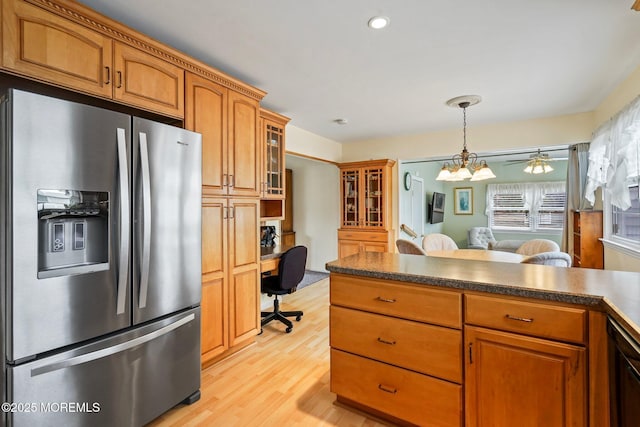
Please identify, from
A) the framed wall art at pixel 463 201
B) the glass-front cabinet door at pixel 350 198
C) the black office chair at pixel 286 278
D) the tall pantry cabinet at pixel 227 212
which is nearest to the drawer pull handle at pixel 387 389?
the tall pantry cabinet at pixel 227 212

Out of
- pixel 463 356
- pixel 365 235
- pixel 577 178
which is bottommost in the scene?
pixel 463 356

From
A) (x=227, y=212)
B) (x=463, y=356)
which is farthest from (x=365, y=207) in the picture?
(x=463, y=356)

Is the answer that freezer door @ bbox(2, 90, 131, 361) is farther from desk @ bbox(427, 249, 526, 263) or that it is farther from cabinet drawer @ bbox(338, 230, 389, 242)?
cabinet drawer @ bbox(338, 230, 389, 242)

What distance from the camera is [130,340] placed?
157cm

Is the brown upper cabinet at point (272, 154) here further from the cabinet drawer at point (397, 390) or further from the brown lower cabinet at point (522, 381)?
the brown lower cabinet at point (522, 381)

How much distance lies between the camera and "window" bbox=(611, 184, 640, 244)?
2738mm

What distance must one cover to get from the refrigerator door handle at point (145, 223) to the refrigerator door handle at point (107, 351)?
177mm

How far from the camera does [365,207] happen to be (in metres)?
5.08

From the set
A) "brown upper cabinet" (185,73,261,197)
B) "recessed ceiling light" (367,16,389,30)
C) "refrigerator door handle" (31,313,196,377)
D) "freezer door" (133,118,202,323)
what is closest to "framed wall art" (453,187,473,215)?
"brown upper cabinet" (185,73,261,197)

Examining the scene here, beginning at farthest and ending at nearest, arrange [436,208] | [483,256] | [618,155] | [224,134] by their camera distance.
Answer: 1. [436,208]
2. [483,256]
3. [618,155]
4. [224,134]

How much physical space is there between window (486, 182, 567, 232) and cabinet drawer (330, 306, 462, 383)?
677cm

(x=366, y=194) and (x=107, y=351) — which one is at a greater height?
(x=366, y=194)

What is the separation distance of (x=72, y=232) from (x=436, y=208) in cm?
693

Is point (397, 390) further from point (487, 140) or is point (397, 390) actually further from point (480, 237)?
point (480, 237)
